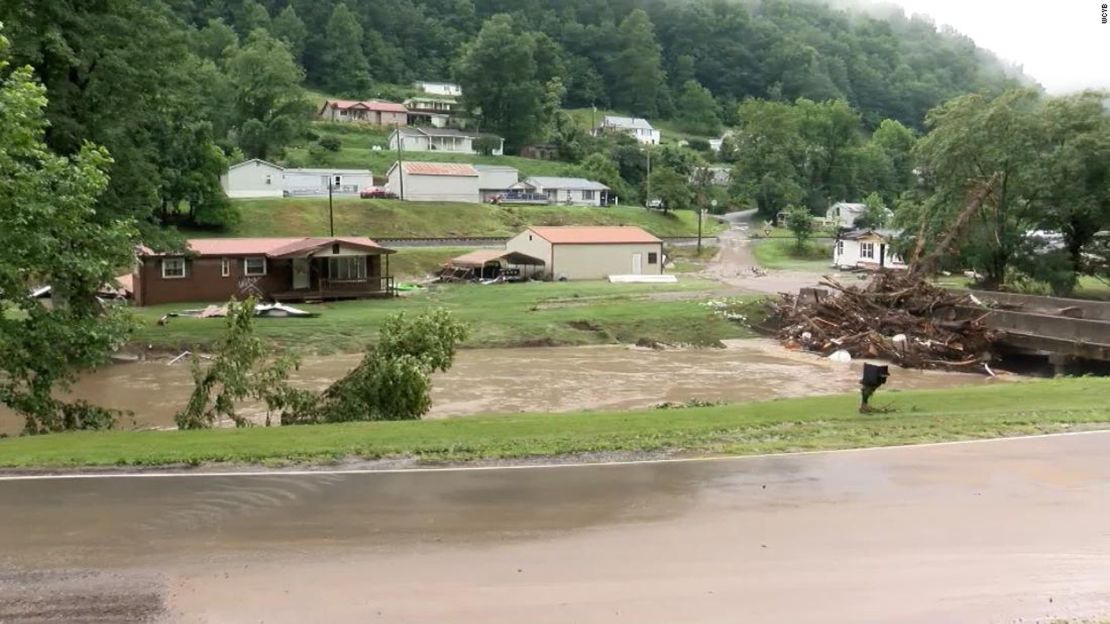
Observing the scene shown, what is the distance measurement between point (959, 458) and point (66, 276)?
14.6 meters

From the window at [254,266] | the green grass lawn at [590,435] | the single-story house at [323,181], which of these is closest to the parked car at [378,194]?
the single-story house at [323,181]

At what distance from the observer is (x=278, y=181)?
77688 millimetres

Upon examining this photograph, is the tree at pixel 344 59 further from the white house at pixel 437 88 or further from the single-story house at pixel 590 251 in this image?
the single-story house at pixel 590 251

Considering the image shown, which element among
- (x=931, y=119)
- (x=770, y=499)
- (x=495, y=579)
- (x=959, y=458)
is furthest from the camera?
(x=931, y=119)

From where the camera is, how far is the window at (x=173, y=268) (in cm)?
4081

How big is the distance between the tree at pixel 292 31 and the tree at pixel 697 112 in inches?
2769

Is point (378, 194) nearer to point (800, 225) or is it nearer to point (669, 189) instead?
point (669, 189)

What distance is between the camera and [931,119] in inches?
1805

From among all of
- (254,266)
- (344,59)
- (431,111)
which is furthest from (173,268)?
(344,59)

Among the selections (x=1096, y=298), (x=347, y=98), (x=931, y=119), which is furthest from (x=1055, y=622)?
(x=347, y=98)

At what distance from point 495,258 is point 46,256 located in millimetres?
39938

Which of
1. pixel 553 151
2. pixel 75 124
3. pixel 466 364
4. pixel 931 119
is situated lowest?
pixel 466 364

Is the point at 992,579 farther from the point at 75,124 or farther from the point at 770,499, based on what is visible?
the point at 75,124

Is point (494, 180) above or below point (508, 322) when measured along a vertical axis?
above
